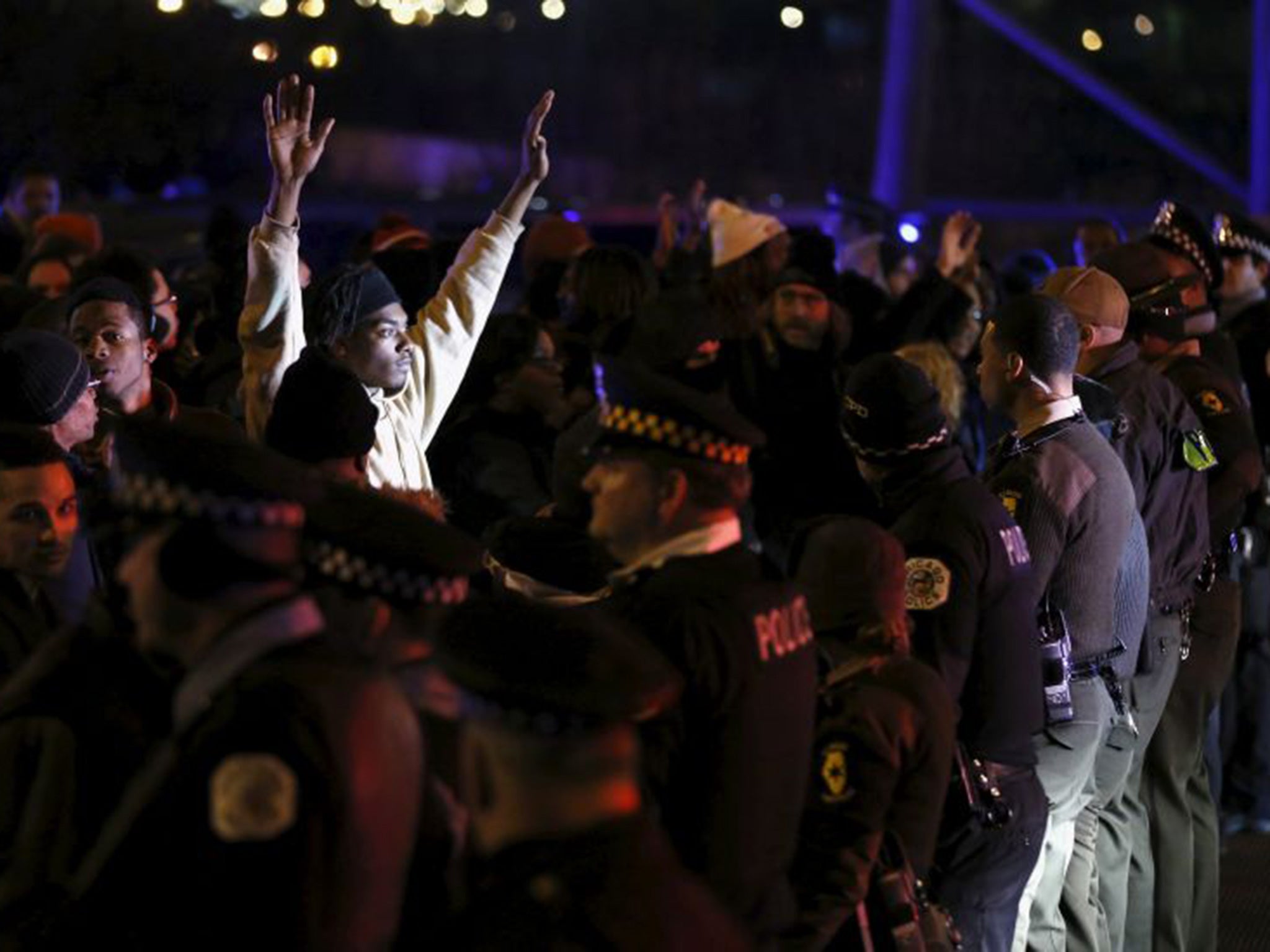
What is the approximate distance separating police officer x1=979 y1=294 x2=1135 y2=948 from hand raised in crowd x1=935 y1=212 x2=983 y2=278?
418 cm

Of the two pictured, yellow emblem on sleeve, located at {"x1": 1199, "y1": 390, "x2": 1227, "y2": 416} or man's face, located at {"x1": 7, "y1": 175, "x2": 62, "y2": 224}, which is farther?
man's face, located at {"x1": 7, "y1": 175, "x2": 62, "y2": 224}

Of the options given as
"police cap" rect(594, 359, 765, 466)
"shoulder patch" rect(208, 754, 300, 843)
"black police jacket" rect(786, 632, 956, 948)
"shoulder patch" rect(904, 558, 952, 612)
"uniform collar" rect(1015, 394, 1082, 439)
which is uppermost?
"police cap" rect(594, 359, 765, 466)

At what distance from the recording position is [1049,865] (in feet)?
19.9

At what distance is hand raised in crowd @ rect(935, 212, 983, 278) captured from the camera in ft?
33.8

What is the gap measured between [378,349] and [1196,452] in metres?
2.79

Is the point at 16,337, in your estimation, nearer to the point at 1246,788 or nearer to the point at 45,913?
the point at 45,913

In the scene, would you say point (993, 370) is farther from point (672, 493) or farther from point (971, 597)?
point (672, 493)

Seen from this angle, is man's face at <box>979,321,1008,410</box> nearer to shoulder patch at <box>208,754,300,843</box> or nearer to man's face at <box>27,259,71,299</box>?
shoulder patch at <box>208,754,300,843</box>

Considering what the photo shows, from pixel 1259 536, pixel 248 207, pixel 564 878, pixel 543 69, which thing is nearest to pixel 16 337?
pixel 564 878

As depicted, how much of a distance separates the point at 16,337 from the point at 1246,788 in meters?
6.08

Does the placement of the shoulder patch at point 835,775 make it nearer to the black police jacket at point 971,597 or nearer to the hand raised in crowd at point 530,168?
the black police jacket at point 971,597

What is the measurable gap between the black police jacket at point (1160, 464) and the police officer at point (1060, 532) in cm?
67

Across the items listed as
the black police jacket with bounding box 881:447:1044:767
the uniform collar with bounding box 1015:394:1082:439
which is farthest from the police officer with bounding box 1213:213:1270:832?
the black police jacket with bounding box 881:447:1044:767

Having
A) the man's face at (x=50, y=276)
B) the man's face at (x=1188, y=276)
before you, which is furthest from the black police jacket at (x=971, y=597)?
the man's face at (x=50, y=276)
